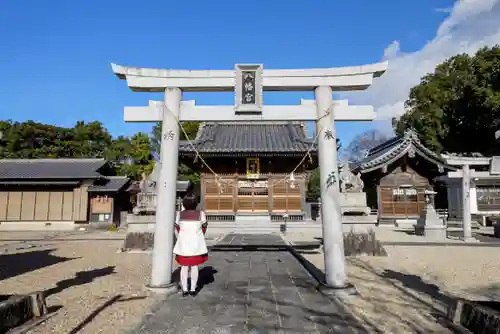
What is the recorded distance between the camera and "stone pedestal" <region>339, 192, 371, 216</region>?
38.0 feet

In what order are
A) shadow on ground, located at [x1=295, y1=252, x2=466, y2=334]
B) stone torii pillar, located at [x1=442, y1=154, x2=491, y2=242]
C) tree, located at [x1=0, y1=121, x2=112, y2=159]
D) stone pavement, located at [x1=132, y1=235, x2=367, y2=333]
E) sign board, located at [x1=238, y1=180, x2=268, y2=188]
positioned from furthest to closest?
tree, located at [x1=0, y1=121, x2=112, y2=159], sign board, located at [x1=238, y1=180, x2=268, y2=188], stone torii pillar, located at [x1=442, y1=154, x2=491, y2=242], shadow on ground, located at [x1=295, y1=252, x2=466, y2=334], stone pavement, located at [x1=132, y1=235, x2=367, y2=333]

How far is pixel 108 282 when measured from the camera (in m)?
7.69

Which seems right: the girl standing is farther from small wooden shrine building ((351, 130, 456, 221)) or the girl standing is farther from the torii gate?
small wooden shrine building ((351, 130, 456, 221))

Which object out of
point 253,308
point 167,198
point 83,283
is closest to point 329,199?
point 253,308

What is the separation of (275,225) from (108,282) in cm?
1634

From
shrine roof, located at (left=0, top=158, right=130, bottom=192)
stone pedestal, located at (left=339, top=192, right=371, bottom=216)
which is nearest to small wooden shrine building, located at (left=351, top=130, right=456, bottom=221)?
stone pedestal, located at (left=339, top=192, right=371, bottom=216)

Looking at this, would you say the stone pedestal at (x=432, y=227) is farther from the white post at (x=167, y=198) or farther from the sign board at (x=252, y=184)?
the white post at (x=167, y=198)

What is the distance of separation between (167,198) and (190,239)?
2.96 ft

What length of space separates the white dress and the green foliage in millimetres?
34248

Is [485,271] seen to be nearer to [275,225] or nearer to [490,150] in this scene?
[275,225]

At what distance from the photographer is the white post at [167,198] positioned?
6.34 meters

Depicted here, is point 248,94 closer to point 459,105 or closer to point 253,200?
point 253,200

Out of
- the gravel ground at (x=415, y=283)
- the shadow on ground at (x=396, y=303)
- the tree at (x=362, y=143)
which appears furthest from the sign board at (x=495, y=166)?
the tree at (x=362, y=143)

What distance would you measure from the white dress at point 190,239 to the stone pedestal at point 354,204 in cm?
658
